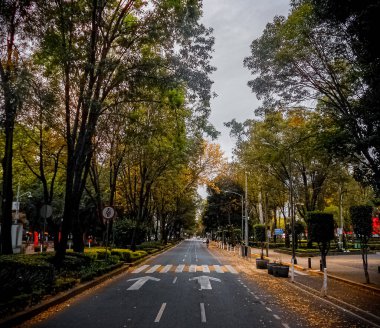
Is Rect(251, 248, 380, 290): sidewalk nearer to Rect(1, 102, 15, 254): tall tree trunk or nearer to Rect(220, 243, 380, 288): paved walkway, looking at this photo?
Rect(220, 243, 380, 288): paved walkway

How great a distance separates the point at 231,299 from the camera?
13148 mm

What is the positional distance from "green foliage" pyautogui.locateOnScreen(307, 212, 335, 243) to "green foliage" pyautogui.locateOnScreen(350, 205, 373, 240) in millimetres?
3185

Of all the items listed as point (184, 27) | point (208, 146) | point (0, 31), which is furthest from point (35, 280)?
point (208, 146)

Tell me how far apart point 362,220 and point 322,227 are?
396 centimetres

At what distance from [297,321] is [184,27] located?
11.7 m

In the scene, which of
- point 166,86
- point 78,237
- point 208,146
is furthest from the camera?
point 208,146

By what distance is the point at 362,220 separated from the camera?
1878 cm

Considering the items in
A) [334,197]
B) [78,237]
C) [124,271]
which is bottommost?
[124,271]

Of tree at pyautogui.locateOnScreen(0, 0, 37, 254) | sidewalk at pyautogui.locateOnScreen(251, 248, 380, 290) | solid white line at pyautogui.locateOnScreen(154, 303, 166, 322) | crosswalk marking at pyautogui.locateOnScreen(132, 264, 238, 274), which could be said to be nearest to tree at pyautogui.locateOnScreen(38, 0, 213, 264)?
tree at pyautogui.locateOnScreen(0, 0, 37, 254)

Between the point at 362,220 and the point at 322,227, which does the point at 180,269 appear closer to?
the point at 322,227

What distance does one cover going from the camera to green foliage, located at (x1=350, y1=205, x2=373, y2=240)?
60.9 ft

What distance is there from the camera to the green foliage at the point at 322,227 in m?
22.4

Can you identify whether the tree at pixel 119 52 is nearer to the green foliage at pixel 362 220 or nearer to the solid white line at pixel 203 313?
the solid white line at pixel 203 313

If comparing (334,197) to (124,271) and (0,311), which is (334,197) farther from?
(0,311)
